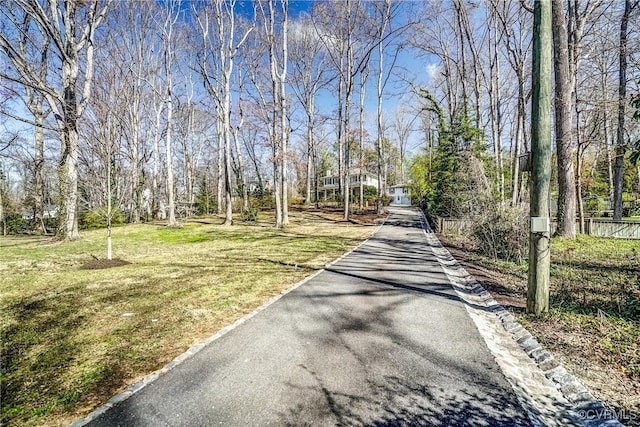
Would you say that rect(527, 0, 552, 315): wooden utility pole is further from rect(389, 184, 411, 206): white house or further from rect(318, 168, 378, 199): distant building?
rect(389, 184, 411, 206): white house

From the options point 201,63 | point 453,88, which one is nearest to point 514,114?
point 453,88

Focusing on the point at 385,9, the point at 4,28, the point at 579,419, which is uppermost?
the point at 385,9

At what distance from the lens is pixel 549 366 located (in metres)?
2.89

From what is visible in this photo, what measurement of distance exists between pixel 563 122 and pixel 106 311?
45.2 ft

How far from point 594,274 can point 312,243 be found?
8.14m

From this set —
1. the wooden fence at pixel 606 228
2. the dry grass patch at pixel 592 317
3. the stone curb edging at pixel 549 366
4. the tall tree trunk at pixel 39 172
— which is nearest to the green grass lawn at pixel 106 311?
the stone curb edging at pixel 549 366

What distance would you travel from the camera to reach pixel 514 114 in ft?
78.2

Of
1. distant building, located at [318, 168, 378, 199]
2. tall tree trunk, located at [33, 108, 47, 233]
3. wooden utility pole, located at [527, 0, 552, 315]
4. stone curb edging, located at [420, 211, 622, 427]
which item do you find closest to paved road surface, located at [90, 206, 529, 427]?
stone curb edging, located at [420, 211, 622, 427]

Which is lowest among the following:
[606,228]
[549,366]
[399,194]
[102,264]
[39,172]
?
[549,366]

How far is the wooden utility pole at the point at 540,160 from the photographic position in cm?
397

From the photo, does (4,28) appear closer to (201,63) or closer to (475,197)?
(201,63)

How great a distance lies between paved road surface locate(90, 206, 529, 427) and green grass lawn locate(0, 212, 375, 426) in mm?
476

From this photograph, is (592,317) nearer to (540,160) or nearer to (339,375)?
(540,160)

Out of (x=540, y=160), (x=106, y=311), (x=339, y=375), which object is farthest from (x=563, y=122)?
(x=106, y=311)
